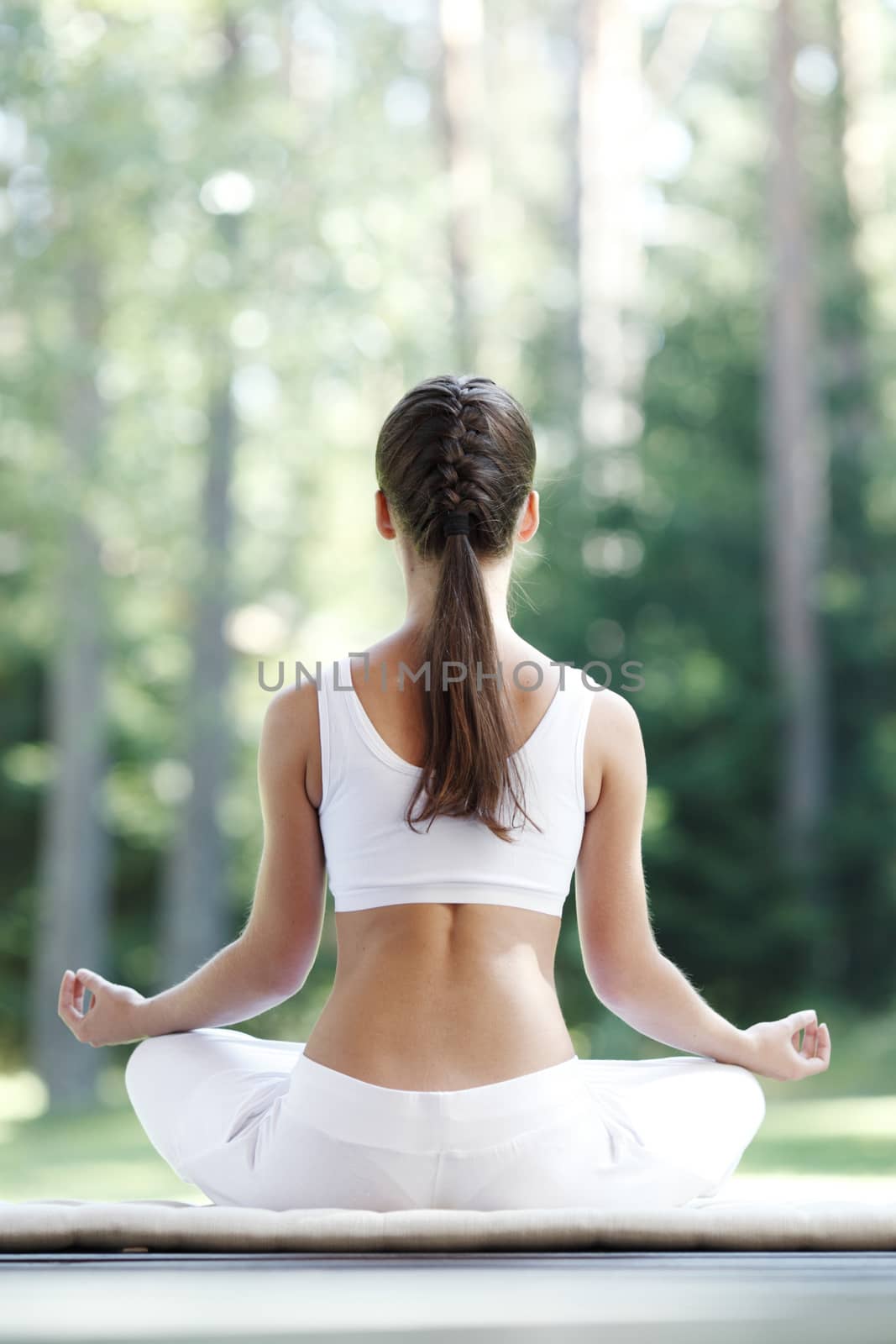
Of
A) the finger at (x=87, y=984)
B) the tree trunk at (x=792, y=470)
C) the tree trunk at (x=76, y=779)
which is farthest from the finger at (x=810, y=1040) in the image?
the tree trunk at (x=792, y=470)

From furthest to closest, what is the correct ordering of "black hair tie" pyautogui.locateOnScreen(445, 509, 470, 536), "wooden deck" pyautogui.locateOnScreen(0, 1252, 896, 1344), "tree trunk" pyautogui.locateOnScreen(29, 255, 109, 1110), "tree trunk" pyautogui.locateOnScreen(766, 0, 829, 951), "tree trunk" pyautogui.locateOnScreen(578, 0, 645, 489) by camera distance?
"tree trunk" pyautogui.locateOnScreen(578, 0, 645, 489) → "tree trunk" pyautogui.locateOnScreen(766, 0, 829, 951) → "tree trunk" pyautogui.locateOnScreen(29, 255, 109, 1110) → "black hair tie" pyautogui.locateOnScreen(445, 509, 470, 536) → "wooden deck" pyautogui.locateOnScreen(0, 1252, 896, 1344)

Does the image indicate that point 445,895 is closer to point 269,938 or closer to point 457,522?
point 269,938

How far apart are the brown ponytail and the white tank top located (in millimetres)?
19

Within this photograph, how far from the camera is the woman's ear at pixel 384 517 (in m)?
1.45

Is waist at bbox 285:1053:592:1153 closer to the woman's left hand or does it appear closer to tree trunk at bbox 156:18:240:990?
the woman's left hand

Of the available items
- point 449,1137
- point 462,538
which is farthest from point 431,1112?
point 462,538

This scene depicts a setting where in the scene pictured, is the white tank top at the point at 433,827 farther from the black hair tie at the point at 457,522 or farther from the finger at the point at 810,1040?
the finger at the point at 810,1040

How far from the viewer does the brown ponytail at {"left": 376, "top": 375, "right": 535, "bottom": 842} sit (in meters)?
1.30

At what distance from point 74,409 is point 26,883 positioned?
135 inches

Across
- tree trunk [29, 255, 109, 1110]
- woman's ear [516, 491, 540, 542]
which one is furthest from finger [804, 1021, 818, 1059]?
tree trunk [29, 255, 109, 1110]

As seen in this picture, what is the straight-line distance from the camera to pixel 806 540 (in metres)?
9.08

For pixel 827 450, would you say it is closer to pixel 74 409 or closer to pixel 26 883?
pixel 74 409

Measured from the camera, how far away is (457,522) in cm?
138

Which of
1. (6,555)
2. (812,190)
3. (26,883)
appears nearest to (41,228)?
(6,555)
